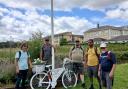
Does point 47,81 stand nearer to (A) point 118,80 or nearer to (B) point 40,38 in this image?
(B) point 40,38

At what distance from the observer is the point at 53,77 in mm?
10992

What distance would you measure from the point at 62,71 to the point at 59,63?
4.63ft

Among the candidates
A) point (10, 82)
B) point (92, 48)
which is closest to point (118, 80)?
point (92, 48)

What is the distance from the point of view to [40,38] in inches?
556

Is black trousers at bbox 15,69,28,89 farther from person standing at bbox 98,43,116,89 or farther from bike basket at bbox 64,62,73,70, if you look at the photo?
person standing at bbox 98,43,116,89

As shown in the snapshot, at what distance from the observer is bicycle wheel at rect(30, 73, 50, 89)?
10.8 m

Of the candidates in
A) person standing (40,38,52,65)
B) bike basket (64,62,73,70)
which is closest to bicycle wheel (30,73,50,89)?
person standing (40,38,52,65)

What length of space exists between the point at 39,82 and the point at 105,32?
105 metres

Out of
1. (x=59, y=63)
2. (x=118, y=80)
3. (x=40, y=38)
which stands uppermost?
(x=40, y=38)

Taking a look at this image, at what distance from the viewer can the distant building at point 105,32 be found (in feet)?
371

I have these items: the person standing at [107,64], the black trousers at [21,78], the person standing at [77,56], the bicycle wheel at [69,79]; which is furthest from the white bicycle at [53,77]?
the person standing at [107,64]

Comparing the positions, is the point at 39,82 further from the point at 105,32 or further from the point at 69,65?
the point at 105,32

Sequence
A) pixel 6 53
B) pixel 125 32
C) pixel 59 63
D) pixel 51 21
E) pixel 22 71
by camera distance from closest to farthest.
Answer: pixel 22 71 < pixel 51 21 < pixel 59 63 < pixel 6 53 < pixel 125 32

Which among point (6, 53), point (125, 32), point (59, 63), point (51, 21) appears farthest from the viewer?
point (125, 32)
